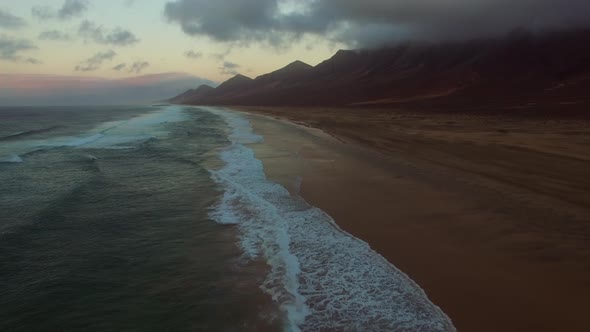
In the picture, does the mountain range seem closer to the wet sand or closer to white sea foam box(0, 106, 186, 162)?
the wet sand

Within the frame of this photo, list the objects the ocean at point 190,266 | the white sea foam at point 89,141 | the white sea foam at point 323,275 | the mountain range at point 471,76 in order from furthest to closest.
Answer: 1. the mountain range at point 471,76
2. the white sea foam at point 89,141
3. the ocean at point 190,266
4. the white sea foam at point 323,275

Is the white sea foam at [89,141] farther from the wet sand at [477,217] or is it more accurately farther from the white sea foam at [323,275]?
the white sea foam at [323,275]

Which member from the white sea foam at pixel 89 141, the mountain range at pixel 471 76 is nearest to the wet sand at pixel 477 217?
the white sea foam at pixel 89 141

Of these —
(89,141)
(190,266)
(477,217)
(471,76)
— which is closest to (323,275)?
(190,266)

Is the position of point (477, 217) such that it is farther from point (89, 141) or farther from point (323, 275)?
point (89, 141)

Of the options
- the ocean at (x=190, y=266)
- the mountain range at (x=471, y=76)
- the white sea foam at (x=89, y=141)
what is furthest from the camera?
the mountain range at (x=471, y=76)

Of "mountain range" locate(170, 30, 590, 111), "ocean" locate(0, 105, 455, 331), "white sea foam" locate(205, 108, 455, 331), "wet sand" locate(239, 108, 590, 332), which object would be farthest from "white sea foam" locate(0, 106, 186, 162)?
"mountain range" locate(170, 30, 590, 111)
